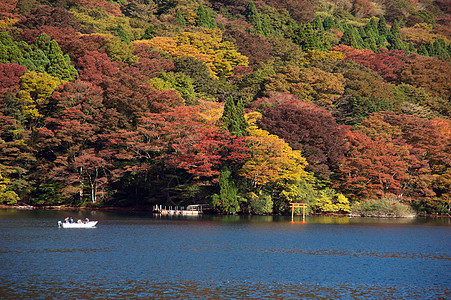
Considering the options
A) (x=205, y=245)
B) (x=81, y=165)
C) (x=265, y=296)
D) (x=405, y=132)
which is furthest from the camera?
(x=405, y=132)

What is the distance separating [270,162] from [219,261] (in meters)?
34.0

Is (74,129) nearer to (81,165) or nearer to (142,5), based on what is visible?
(81,165)

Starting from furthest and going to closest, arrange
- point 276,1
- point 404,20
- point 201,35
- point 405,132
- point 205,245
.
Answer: point 404,20 < point 276,1 < point 201,35 < point 405,132 < point 205,245

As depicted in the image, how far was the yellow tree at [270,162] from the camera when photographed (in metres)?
67.8

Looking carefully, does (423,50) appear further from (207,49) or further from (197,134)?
(197,134)

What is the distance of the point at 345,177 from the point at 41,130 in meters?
41.5

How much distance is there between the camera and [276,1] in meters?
168

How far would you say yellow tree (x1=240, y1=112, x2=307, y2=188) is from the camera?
67.8m

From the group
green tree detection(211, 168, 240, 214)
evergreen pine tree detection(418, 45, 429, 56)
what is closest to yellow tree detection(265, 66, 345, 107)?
green tree detection(211, 168, 240, 214)

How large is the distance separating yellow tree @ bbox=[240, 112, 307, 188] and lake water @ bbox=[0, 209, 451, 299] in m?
11.9

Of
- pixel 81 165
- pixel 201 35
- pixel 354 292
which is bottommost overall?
pixel 354 292

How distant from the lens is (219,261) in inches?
1414

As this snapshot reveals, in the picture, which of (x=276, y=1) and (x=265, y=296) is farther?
(x=276, y=1)

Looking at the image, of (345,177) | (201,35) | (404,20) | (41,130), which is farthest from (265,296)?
(404,20)
